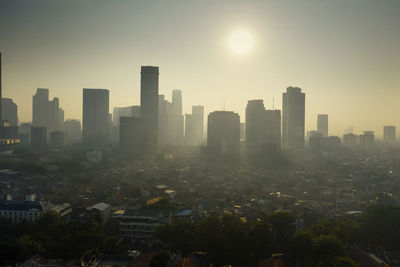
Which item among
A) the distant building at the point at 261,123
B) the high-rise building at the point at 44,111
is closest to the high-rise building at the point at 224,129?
the distant building at the point at 261,123

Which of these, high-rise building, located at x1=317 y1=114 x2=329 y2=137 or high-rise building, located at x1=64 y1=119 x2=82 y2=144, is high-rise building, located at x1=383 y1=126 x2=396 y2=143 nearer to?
high-rise building, located at x1=317 y1=114 x2=329 y2=137

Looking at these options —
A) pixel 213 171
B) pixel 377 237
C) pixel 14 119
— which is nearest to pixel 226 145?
pixel 213 171

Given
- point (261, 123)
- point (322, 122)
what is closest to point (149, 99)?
point (261, 123)

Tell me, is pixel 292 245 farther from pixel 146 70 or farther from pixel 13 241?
pixel 146 70

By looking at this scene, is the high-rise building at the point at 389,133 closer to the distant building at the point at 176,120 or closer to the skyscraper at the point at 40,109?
the distant building at the point at 176,120

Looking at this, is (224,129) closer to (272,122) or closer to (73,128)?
(272,122)

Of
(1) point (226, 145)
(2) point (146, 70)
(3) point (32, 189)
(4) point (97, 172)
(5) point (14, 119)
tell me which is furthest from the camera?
(5) point (14, 119)
